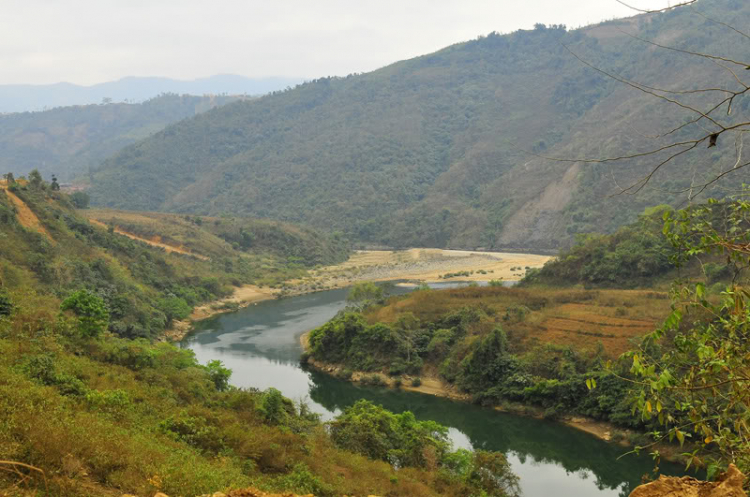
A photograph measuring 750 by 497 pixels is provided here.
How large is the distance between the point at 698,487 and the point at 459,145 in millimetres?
126268

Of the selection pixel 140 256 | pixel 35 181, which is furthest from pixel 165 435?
pixel 35 181

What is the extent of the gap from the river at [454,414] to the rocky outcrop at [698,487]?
48.5 ft

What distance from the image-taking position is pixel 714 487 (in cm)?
516

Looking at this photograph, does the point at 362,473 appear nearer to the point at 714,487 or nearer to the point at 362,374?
the point at 714,487

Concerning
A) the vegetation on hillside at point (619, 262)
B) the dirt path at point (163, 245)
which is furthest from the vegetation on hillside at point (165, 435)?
the dirt path at point (163, 245)

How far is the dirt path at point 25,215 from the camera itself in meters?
42.2

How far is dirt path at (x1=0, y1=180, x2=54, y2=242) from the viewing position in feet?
138

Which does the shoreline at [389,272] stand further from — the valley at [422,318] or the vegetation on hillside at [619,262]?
the vegetation on hillside at [619,262]

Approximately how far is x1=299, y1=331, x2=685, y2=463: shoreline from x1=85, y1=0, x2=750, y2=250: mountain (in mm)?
53051

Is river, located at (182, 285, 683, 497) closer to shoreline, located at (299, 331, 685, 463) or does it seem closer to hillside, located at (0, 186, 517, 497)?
shoreline, located at (299, 331, 685, 463)

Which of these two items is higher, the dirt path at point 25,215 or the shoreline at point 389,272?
the dirt path at point 25,215

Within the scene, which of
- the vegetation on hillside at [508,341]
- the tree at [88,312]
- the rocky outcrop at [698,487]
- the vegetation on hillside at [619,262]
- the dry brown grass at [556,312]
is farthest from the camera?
the vegetation on hillside at [619,262]

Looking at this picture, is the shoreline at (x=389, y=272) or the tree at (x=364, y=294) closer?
the tree at (x=364, y=294)

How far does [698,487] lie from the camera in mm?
5359
